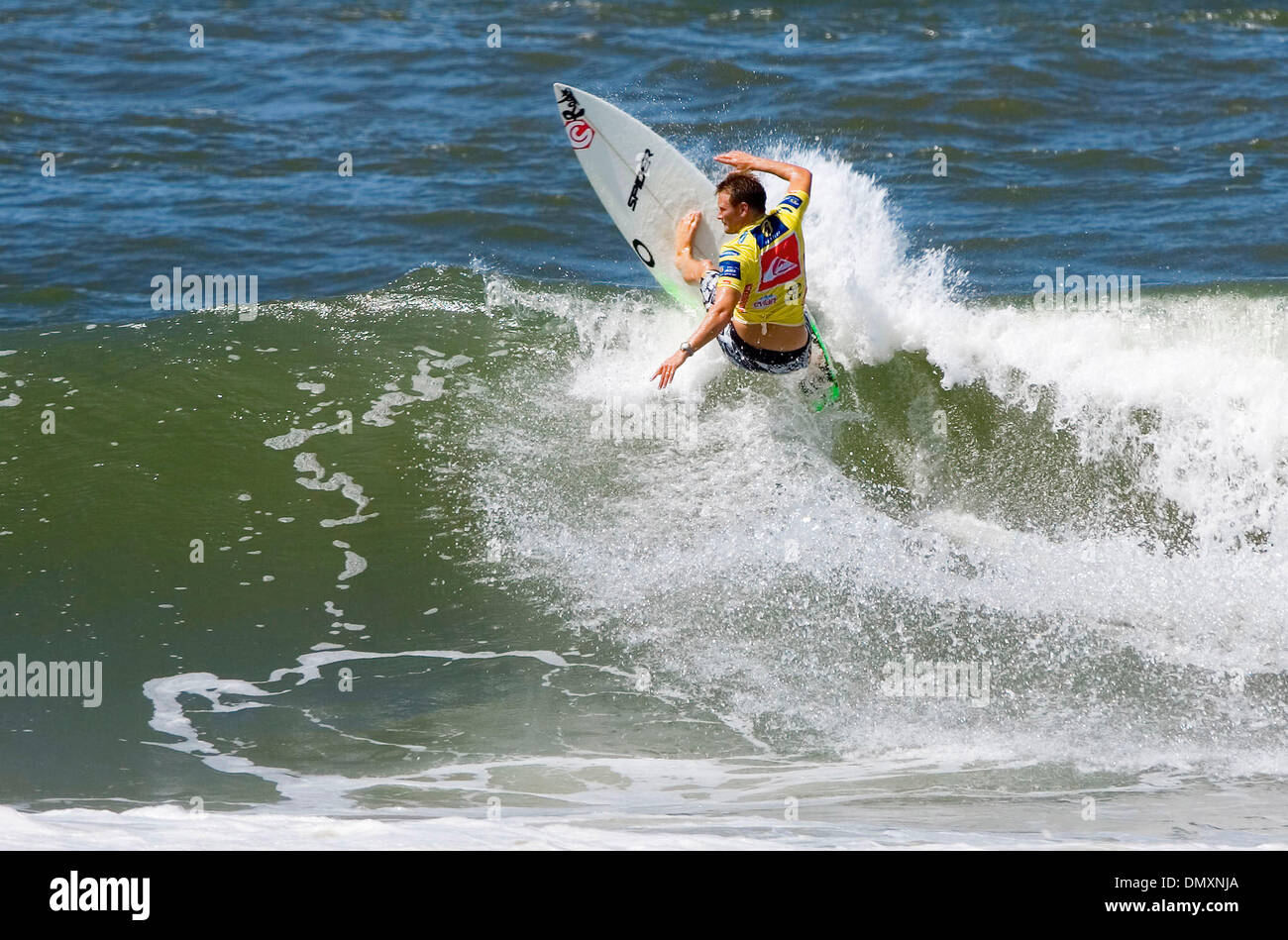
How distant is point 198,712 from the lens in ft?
19.6

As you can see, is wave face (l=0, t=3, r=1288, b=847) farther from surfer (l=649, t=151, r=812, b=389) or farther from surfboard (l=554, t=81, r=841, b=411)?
surfer (l=649, t=151, r=812, b=389)

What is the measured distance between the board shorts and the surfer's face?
0.65 meters

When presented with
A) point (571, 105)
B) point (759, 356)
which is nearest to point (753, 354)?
point (759, 356)

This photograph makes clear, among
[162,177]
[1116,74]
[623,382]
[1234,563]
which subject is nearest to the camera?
[1234,563]

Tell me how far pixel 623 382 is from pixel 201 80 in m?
10.3

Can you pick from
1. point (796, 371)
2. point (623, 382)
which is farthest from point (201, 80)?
point (796, 371)

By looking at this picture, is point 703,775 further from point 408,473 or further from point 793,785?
point 408,473

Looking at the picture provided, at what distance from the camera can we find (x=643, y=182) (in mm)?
8820
